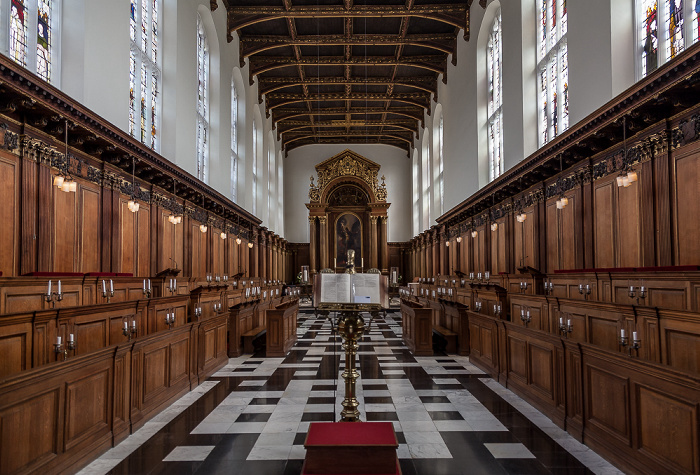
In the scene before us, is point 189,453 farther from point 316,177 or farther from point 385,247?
point 316,177

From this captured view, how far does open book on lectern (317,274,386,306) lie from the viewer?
475 centimetres

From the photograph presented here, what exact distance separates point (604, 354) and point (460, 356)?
20.8 ft

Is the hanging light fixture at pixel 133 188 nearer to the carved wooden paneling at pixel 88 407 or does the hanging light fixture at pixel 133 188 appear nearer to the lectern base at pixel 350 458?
the carved wooden paneling at pixel 88 407

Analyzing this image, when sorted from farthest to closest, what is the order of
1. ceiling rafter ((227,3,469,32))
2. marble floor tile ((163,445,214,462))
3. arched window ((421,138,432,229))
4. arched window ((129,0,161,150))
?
arched window ((421,138,432,229))
ceiling rafter ((227,3,469,32))
arched window ((129,0,161,150))
marble floor tile ((163,445,214,462))

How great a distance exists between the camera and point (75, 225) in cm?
910

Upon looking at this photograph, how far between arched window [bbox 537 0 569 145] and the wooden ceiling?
6626 mm

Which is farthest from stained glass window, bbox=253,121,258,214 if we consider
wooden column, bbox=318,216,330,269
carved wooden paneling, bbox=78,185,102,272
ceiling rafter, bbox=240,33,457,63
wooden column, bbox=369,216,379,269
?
carved wooden paneling, bbox=78,185,102,272

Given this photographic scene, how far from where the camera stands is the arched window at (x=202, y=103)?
1688cm

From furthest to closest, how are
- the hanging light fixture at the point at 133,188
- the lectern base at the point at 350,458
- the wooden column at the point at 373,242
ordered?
1. the wooden column at the point at 373,242
2. the hanging light fixture at the point at 133,188
3. the lectern base at the point at 350,458

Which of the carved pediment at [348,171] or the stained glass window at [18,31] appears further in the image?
the carved pediment at [348,171]

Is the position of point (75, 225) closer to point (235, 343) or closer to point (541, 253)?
point (235, 343)

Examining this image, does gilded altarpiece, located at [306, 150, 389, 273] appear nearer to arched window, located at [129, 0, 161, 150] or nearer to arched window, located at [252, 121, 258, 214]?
arched window, located at [252, 121, 258, 214]

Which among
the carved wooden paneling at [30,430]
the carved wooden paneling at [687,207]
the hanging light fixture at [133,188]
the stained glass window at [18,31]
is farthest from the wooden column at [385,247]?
the carved wooden paneling at [30,430]

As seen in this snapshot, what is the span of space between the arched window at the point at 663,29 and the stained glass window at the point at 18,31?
10.3 metres
